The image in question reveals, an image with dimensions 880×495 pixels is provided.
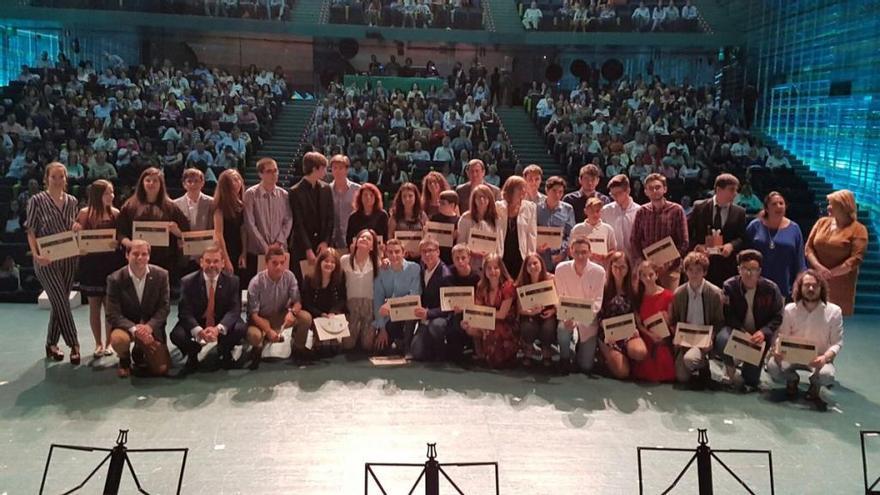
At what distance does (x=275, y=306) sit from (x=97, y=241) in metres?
1.43

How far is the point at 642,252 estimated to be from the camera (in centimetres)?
615

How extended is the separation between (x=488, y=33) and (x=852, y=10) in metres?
10.7

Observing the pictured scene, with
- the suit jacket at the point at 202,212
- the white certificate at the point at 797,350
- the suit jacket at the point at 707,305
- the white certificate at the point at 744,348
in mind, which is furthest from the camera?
the suit jacket at the point at 202,212

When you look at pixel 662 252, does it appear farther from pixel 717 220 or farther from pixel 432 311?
pixel 432 311

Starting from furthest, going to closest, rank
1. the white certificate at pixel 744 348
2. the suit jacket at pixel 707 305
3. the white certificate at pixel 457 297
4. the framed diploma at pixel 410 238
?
the framed diploma at pixel 410 238 → the white certificate at pixel 457 297 → the suit jacket at pixel 707 305 → the white certificate at pixel 744 348

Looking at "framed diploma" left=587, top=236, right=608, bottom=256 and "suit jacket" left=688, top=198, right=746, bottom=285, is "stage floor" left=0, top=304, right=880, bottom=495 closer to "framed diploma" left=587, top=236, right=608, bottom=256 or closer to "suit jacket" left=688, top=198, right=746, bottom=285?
"framed diploma" left=587, top=236, right=608, bottom=256

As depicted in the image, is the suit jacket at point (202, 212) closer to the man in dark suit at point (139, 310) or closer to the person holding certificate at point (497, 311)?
the man in dark suit at point (139, 310)

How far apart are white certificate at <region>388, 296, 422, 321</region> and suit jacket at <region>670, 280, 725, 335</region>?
1.96 metres

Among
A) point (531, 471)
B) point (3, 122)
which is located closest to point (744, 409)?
point (531, 471)

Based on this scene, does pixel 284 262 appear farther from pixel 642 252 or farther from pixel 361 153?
pixel 361 153

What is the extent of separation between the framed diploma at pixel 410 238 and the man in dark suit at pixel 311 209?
0.61 meters

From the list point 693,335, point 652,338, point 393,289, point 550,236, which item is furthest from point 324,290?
point 693,335

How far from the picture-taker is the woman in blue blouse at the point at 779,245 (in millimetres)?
6035

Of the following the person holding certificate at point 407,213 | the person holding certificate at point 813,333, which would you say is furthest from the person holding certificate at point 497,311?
the person holding certificate at point 813,333
